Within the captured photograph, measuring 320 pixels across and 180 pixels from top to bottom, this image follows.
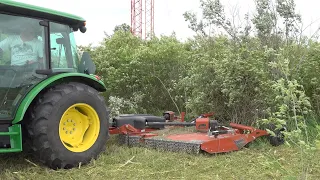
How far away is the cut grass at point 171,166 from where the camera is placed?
14.0ft

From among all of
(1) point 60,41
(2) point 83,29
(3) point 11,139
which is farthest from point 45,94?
(2) point 83,29

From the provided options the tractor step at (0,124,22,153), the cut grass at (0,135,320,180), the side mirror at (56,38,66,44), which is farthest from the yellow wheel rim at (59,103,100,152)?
the side mirror at (56,38,66,44)

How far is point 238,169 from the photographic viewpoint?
455 cm

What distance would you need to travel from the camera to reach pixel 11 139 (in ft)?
14.1

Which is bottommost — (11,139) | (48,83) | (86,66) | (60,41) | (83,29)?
(11,139)

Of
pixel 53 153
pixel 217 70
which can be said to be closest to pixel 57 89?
pixel 53 153

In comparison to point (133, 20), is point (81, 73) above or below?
below

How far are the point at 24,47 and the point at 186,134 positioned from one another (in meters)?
2.61

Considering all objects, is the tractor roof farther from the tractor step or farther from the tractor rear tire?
the tractor step

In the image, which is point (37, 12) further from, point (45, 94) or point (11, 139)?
point (11, 139)

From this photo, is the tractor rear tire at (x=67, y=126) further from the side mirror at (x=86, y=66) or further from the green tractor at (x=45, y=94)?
the side mirror at (x=86, y=66)

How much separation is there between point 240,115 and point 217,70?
0.87 m

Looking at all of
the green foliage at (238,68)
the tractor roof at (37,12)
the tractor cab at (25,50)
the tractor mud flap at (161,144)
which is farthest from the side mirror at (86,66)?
the green foliage at (238,68)

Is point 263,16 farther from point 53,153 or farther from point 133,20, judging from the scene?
point 133,20
